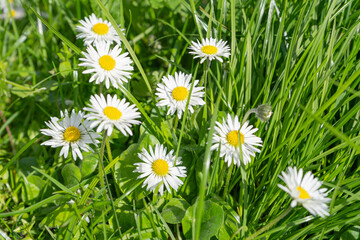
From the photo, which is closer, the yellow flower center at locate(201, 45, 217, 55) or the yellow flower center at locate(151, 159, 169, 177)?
the yellow flower center at locate(151, 159, 169, 177)

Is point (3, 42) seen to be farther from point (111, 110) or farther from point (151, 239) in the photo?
point (151, 239)

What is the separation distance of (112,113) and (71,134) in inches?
10.7

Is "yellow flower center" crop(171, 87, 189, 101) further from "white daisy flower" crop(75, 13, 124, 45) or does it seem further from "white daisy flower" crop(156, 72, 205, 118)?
"white daisy flower" crop(75, 13, 124, 45)

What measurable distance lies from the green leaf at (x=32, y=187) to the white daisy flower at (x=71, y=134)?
0.37 meters

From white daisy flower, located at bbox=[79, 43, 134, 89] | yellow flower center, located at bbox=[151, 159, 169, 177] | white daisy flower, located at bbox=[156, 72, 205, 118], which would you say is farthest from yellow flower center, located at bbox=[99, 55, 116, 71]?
yellow flower center, located at bbox=[151, 159, 169, 177]

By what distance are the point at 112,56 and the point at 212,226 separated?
0.88m

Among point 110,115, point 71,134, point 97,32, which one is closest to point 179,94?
point 110,115

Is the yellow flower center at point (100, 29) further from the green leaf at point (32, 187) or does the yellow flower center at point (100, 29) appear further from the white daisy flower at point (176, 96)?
the green leaf at point (32, 187)

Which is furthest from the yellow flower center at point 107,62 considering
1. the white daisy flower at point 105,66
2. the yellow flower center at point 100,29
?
the yellow flower center at point 100,29

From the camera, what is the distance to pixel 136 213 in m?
1.54

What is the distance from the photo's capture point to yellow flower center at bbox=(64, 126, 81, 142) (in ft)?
5.07

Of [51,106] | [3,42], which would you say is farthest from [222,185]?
[3,42]

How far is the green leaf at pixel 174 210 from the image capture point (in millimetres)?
1519

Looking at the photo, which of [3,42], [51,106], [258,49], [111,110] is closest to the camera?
[111,110]
